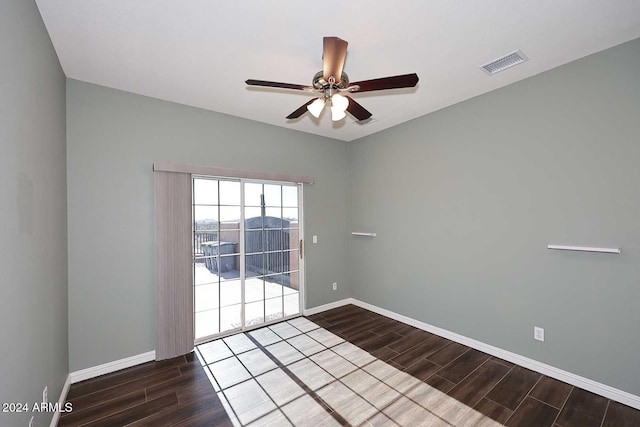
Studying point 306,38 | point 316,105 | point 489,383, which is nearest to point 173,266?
point 316,105

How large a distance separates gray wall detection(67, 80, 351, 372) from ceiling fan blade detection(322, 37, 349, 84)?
2.06m

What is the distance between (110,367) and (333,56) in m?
3.53

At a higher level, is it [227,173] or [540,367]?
[227,173]

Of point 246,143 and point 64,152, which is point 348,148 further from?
point 64,152

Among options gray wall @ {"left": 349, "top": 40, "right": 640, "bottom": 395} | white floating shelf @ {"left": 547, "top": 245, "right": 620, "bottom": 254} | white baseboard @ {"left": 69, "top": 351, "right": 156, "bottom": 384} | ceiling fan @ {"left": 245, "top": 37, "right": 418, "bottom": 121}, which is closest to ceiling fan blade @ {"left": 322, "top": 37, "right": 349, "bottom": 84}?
ceiling fan @ {"left": 245, "top": 37, "right": 418, "bottom": 121}

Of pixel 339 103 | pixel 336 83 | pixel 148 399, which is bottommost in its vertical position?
pixel 148 399

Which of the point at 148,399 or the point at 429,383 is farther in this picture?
the point at 429,383

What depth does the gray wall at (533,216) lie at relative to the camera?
2.20 m

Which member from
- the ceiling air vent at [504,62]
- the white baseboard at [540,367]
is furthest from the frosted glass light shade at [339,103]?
the white baseboard at [540,367]

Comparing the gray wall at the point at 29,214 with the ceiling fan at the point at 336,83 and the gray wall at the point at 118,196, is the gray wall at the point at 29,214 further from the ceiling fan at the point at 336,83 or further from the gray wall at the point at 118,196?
the ceiling fan at the point at 336,83

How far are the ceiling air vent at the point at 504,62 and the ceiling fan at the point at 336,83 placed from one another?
114cm

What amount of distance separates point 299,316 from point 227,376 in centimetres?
161

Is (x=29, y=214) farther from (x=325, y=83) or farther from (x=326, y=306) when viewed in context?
(x=326, y=306)

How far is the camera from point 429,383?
246 centimetres
